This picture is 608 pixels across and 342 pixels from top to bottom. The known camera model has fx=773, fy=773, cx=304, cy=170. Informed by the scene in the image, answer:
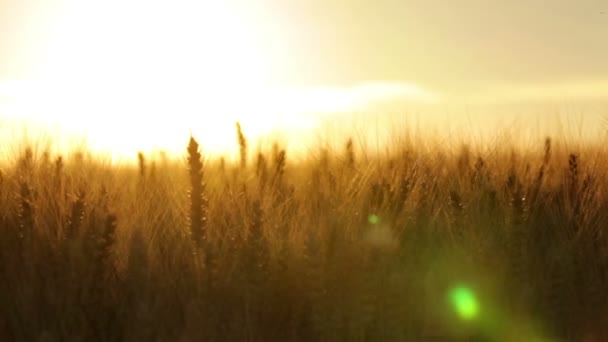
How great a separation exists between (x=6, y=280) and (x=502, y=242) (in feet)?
5.25

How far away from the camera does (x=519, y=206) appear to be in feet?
7.84

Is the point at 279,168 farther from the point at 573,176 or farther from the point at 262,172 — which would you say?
the point at 573,176

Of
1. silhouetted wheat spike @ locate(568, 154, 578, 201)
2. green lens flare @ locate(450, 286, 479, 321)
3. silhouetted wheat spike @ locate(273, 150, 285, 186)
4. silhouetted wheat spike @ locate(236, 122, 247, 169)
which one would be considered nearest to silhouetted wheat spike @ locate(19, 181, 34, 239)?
Answer: silhouetted wheat spike @ locate(273, 150, 285, 186)

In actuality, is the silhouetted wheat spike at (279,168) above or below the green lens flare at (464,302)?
above

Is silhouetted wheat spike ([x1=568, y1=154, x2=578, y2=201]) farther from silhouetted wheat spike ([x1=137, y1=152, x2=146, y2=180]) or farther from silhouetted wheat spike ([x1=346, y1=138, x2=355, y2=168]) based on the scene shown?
silhouetted wheat spike ([x1=137, y1=152, x2=146, y2=180])

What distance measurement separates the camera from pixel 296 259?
7.86 ft

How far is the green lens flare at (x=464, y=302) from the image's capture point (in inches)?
92.7

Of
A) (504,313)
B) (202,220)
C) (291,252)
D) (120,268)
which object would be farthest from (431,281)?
(120,268)

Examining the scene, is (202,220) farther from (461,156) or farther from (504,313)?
(461,156)

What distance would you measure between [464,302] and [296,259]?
21.7 inches

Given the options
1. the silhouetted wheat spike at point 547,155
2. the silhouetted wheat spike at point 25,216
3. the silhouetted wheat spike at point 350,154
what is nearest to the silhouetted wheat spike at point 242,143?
the silhouetted wheat spike at point 350,154

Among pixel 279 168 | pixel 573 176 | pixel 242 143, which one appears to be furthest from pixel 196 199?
pixel 573 176

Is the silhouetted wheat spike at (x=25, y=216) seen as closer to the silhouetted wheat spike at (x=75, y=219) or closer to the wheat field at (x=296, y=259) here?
the wheat field at (x=296, y=259)

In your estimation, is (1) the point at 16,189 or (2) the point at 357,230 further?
(1) the point at 16,189
